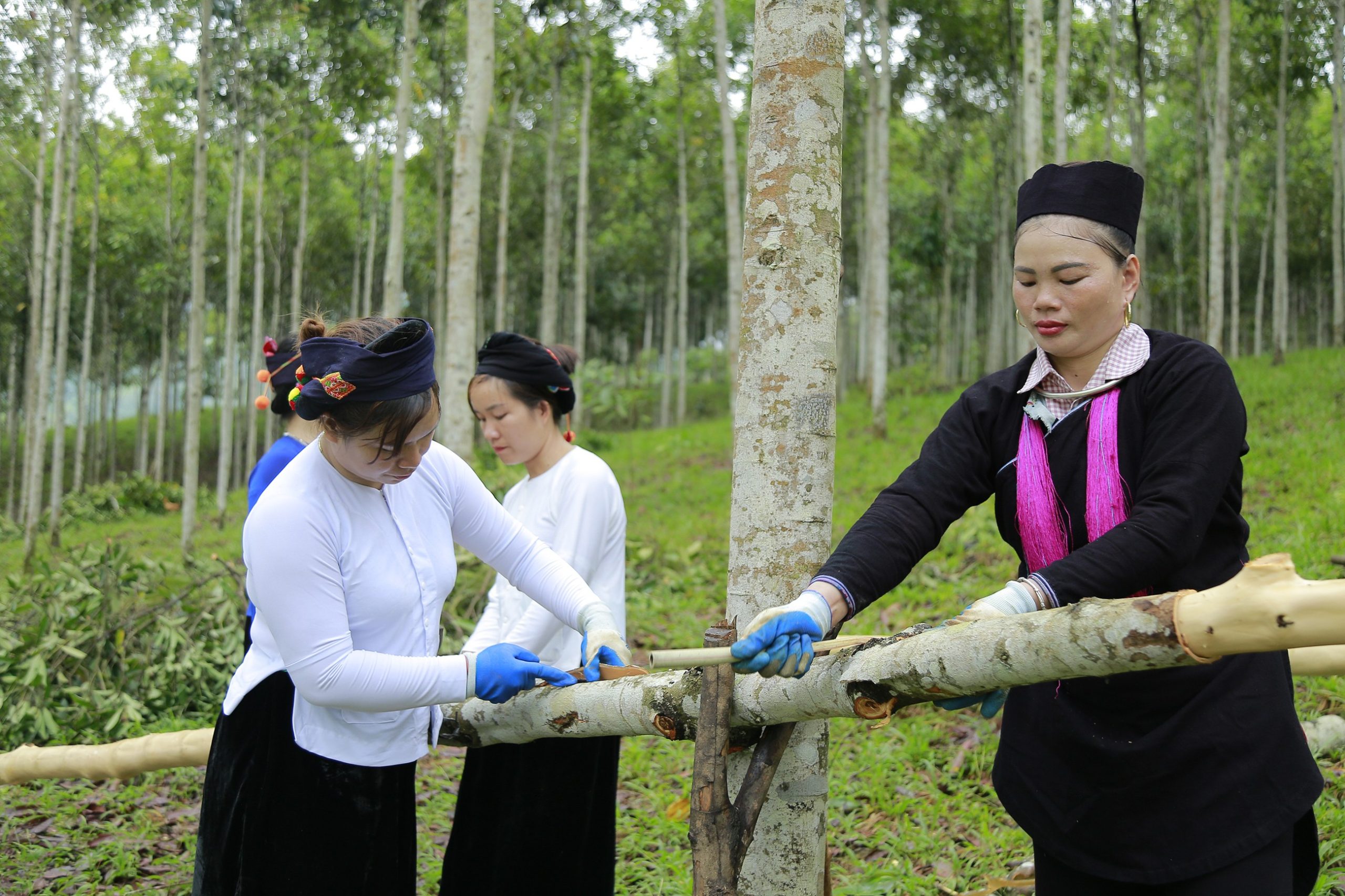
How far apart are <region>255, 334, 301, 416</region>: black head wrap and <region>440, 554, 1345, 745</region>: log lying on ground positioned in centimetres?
141

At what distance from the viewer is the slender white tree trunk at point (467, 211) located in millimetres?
7293

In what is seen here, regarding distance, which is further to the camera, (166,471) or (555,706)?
(166,471)

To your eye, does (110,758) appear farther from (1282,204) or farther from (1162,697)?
(1282,204)

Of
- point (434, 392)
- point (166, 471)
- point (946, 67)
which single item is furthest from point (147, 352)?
point (434, 392)

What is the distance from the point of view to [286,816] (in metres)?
2.06

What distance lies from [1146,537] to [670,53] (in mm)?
17309

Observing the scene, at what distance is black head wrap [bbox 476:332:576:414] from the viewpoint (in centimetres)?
282

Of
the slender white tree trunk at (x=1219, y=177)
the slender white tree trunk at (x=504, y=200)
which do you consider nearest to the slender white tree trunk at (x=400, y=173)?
the slender white tree trunk at (x=504, y=200)

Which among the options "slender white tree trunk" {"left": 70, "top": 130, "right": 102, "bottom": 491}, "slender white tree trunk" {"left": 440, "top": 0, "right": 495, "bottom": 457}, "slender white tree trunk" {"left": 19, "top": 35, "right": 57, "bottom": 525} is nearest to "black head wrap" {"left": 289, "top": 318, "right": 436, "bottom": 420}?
"slender white tree trunk" {"left": 440, "top": 0, "right": 495, "bottom": 457}

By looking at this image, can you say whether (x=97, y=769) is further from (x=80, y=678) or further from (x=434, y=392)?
(x=80, y=678)

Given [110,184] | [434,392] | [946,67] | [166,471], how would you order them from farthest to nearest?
[166,471] < [110,184] < [946,67] < [434,392]

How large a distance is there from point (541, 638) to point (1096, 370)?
1596 millimetres

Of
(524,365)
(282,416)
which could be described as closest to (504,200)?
(282,416)

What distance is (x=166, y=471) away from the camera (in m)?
30.4
